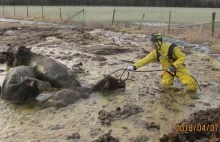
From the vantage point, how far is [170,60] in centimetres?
838

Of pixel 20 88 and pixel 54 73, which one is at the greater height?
pixel 54 73

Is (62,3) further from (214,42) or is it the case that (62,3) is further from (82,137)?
(82,137)

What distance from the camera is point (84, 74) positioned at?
10.2m

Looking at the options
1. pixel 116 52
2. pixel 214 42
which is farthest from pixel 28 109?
pixel 214 42

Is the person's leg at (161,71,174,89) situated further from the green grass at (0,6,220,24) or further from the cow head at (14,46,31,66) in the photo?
the green grass at (0,6,220,24)

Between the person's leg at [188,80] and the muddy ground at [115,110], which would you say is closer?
the muddy ground at [115,110]

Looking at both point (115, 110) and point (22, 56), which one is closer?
point (115, 110)

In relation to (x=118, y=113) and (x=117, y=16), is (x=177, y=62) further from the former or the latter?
(x=117, y=16)

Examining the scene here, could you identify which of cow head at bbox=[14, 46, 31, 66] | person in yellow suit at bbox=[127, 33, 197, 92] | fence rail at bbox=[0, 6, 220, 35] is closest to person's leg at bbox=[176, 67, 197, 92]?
person in yellow suit at bbox=[127, 33, 197, 92]

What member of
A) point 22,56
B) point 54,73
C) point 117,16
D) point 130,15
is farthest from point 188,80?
point 130,15

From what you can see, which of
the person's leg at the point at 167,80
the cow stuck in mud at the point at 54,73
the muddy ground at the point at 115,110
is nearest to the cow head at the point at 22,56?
the cow stuck in mud at the point at 54,73

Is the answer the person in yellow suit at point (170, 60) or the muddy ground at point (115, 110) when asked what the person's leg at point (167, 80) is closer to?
the person in yellow suit at point (170, 60)

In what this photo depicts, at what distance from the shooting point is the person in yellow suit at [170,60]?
813 cm

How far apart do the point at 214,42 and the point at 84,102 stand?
9.16m
